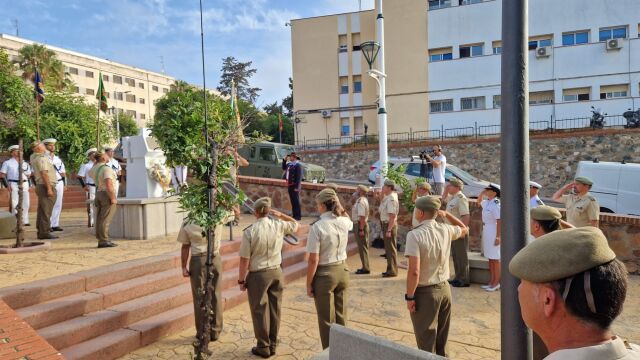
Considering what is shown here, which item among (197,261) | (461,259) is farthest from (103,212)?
(461,259)

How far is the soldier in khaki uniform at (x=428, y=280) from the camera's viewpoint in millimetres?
3973

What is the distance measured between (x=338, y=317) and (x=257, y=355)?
0.98 metres

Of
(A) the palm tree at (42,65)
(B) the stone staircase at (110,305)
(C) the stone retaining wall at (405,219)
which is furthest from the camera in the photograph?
(A) the palm tree at (42,65)

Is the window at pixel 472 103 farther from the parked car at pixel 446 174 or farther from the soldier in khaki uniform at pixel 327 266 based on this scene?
the soldier in khaki uniform at pixel 327 266

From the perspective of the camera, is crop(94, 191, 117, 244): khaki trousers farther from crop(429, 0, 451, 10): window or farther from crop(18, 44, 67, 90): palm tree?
crop(18, 44, 67, 90): palm tree

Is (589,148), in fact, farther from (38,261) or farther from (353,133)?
(38,261)

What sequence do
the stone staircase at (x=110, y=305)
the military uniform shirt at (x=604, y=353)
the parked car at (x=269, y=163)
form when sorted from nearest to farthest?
the military uniform shirt at (x=604, y=353), the stone staircase at (x=110, y=305), the parked car at (x=269, y=163)

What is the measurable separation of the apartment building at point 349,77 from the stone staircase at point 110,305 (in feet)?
79.9

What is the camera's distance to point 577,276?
1.31m

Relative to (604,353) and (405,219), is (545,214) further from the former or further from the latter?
(405,219)

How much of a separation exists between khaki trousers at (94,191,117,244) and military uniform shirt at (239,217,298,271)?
12.7 ft

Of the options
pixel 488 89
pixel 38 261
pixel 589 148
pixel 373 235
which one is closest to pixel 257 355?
pixel 38 261

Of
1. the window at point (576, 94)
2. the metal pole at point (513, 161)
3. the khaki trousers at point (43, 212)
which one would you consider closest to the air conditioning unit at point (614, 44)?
the window at point (576, 94)

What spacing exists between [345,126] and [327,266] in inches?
1109
